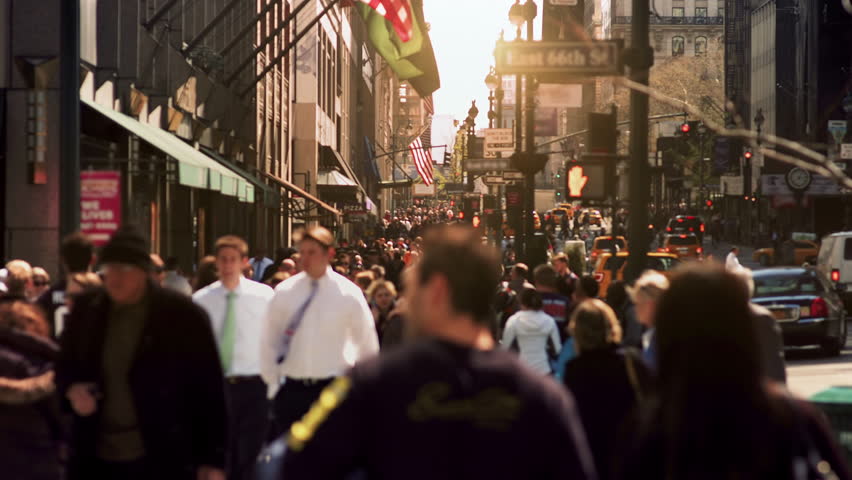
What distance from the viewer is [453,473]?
3639 mm

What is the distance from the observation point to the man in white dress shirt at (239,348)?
9.52 meters

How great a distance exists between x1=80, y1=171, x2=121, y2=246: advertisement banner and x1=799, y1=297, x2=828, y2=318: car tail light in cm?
1271

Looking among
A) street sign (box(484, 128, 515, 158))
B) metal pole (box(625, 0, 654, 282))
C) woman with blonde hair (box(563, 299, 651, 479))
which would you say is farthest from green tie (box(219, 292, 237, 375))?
street sign (box(484, 128, 515, 158))

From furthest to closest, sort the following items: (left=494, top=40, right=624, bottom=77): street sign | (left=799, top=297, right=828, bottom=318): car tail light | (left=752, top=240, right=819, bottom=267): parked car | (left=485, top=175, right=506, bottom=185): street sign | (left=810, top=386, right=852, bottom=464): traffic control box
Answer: (left=752, top=240, right=819, bottom=267): parked car
(left=485, top=175, right=506, bottom=185): street sign
(left=799, top=297, right=828, bottom=318): car tail light
(left=494, top=40, right=624, bottom=77): street sign
(left=810, top=386, right=852, bottom=464): traffic control box

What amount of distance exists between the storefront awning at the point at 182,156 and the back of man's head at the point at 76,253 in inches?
397

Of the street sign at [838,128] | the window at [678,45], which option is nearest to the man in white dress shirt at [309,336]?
the street sign at [838,128]

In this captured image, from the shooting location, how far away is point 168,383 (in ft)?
20.8

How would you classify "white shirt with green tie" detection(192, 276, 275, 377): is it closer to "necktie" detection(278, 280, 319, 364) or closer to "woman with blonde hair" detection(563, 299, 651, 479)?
"necktie" detection(278, 280, 319, 364)

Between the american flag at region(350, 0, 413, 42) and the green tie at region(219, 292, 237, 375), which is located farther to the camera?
the american flag at region(350, 0, 413, 42)

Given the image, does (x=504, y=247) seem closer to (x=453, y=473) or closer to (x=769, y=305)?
(x=769, y=305)

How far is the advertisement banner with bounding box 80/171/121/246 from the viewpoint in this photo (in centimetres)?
1235

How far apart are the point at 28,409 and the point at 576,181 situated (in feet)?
27.3

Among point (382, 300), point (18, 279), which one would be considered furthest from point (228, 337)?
point (382, 300)

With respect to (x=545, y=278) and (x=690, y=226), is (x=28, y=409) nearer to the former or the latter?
(x=545, y=278)
